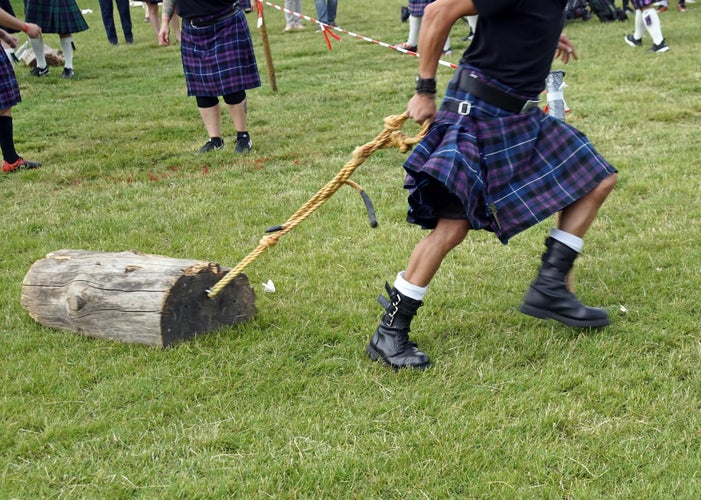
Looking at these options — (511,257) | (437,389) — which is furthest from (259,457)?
(511,257)

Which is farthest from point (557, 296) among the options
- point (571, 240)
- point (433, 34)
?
point (433, 34)

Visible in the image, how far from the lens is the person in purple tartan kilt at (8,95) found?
5492 millimetres

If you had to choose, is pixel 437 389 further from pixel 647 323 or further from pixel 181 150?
pixel 181 150

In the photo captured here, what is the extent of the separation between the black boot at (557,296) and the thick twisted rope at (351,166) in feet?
2.05

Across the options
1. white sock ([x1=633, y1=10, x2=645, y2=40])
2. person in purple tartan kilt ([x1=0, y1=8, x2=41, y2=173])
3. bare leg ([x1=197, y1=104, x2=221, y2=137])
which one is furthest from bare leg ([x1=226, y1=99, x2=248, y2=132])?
white sock ([x1=633, y1=10, x2=645, y2=40])

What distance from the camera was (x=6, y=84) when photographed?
5.55m

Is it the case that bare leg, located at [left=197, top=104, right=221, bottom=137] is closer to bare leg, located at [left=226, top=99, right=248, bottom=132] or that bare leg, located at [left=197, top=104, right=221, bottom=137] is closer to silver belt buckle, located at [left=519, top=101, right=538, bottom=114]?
bare leg, located at [left=226, top=99, right=248, bottom=132]

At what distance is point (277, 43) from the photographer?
11180 millimetres

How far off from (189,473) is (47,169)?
405cm

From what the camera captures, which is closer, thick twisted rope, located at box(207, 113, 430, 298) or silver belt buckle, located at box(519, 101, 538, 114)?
silver belt buckle, located at box(519, 101, 538, 114)

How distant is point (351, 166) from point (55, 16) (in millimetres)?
7744

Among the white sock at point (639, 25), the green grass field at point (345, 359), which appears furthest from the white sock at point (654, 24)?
the green grass field at point (345, 359)

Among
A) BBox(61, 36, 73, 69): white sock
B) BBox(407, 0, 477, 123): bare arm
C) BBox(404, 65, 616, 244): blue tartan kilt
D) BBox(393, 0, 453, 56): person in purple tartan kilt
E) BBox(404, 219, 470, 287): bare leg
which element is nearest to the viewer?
BBox(407, 0, 477, 123): bare arm

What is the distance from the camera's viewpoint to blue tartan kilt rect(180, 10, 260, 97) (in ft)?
19.0
